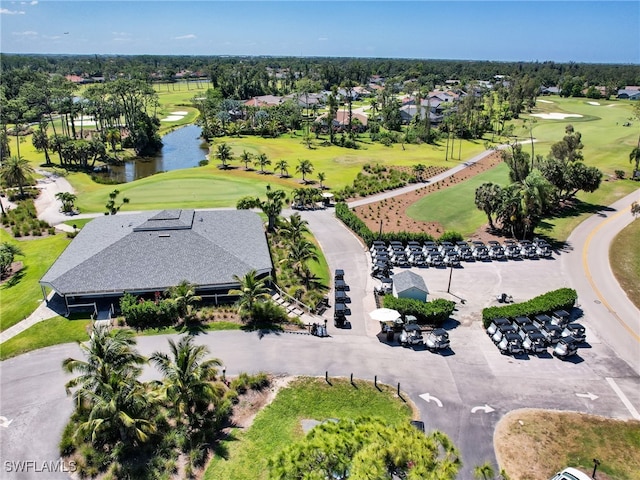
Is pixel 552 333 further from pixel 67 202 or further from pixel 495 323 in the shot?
pixel 67 202

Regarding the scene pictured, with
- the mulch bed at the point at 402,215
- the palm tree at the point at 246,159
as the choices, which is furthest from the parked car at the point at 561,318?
the palm tree at the point at 246,159

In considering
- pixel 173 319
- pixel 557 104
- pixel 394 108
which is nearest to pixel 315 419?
pixel 173 319

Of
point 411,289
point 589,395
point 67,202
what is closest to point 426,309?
point 411,289

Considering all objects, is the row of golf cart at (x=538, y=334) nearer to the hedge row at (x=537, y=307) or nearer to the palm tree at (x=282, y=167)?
the hedge row at (x=537, y=307)

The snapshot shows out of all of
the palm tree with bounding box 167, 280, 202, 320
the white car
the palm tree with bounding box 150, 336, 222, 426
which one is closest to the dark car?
the white car

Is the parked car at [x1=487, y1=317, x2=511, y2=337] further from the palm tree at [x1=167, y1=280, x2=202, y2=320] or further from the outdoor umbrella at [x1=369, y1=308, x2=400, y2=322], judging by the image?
the palm tree at [x1=167, y1=280, x2=202, y2=320]
